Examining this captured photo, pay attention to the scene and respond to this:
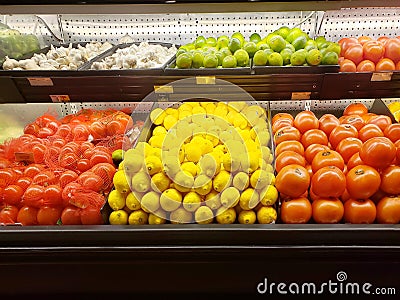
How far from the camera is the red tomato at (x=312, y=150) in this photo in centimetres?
190

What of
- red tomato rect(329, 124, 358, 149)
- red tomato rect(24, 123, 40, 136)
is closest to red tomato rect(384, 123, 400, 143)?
red tomato rect(329, 124, 358, 149)

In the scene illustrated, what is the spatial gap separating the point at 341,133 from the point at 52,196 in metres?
1.46

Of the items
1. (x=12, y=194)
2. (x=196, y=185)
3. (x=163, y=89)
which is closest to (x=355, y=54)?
(x=163, y=89)

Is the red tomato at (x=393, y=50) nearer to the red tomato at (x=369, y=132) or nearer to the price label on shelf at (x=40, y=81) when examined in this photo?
the red tomato at (x=369, y=132)

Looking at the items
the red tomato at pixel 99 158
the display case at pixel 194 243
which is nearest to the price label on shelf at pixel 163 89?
the display case at pixel 194 243

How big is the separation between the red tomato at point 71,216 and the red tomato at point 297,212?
3.02ft

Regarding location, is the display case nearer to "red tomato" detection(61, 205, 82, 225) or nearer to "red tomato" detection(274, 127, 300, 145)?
"red tomato" detection(61, 205, 82, 225)

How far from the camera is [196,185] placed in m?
1.71

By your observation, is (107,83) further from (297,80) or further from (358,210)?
(358,210)

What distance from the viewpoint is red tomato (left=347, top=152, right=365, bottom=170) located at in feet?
5.73

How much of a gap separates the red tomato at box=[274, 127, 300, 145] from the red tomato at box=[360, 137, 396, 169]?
422 mm

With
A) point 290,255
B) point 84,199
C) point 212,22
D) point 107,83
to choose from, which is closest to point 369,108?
point 212,22

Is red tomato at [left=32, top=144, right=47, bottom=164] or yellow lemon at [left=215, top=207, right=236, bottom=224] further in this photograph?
red tomato at [left=32, top=144, right=47, bottom=164]

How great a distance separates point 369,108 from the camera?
256 cm
